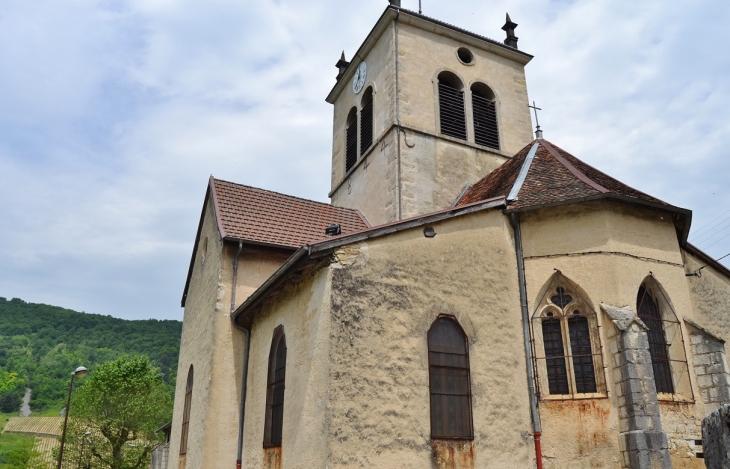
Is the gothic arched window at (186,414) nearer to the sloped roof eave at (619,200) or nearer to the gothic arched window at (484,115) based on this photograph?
the sloped roof eave at (619,200)

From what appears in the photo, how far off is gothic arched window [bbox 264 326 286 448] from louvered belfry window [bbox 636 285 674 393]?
6.44m

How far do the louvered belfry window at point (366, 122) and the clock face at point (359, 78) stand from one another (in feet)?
1.87

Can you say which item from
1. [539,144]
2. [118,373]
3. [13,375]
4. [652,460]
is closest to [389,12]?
[539,144]

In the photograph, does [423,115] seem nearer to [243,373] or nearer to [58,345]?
[243,373]

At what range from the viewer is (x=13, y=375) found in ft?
299

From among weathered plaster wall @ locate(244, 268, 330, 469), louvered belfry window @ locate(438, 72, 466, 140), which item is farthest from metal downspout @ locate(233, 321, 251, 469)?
louvered belfry window @ locate(438, 72, 466, 140)

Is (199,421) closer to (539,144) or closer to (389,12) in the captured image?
(539,144)

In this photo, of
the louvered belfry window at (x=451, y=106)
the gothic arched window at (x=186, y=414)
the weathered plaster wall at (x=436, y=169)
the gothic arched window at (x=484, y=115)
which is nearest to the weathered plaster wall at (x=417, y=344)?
the weathered plaster wall at (x=436, y=169)

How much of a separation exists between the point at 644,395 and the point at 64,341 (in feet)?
389

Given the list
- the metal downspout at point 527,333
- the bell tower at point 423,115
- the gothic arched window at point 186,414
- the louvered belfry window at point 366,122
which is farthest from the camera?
the louvered belfry window at point 366,122

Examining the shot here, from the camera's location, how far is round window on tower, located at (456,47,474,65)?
20609 mm

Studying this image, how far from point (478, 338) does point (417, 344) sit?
3.95ft

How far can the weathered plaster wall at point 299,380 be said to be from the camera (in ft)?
29.7

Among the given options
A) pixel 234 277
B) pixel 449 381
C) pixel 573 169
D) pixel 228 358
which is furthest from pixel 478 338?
pixel 234 277
